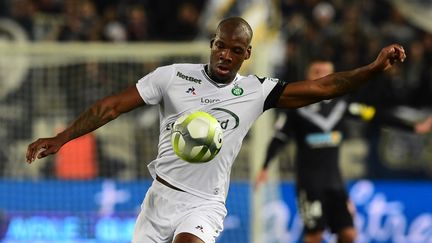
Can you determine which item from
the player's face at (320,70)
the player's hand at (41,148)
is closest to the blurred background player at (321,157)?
the player's face at (320,70)

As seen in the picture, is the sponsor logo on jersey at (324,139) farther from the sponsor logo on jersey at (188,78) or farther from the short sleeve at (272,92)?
the sponsor logo on jersey at (188,78)

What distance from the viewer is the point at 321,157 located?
32.1ft

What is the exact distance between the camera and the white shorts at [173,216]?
588 centimetres

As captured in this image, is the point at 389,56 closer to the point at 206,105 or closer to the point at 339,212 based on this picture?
the point at 206,105

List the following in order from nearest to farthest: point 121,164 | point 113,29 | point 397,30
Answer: point 121,164 → point 113,29 → point 397,30

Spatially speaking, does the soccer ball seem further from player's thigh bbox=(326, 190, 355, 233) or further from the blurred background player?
player's thigh bbox=(326, 190, 355, 233)

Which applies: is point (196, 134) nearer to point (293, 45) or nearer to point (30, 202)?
point (30, 202)

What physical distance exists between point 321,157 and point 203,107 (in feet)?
12.9

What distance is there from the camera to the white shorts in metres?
5.88

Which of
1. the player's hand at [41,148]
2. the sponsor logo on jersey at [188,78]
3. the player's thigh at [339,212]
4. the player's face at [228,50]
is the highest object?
the player's face at [228,50]

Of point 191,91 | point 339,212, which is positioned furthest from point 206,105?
point 339,212

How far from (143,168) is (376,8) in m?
5.29

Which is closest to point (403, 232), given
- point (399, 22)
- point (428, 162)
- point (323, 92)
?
point (428, 162)

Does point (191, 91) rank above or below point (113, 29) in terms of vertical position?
below
